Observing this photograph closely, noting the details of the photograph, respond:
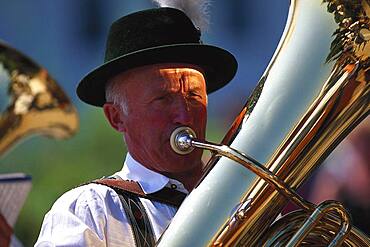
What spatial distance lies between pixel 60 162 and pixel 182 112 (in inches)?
103

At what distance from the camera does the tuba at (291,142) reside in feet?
7.55

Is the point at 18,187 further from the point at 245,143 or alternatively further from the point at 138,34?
the point at 245,143

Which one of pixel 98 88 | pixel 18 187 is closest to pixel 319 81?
pixel 98 88

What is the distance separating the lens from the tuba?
7.55ft

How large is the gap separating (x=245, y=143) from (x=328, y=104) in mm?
201

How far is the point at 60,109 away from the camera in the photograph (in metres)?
5.24

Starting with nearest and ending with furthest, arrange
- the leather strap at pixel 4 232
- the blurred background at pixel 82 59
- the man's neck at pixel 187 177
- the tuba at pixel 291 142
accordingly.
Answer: the tuba at pixel 291 142 → the man's neck at pixel 187 177 → the leather strap at pixel 4 232 → the blurred background at pixel 82 59

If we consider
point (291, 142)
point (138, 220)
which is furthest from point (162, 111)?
point (291, 142)

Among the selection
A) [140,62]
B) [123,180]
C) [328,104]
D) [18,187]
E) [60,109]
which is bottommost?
[18,187]

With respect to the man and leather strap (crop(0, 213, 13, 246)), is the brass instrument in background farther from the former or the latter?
the man

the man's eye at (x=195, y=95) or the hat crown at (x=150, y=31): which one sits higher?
the hat crown at (x=150, y=31)

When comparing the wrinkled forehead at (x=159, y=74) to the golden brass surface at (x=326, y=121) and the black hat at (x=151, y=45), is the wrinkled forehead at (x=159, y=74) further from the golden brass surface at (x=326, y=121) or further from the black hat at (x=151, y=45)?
the golden brass surface at (x=326, y=121)

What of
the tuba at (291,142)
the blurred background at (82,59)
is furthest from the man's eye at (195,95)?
the blurred background at (82,59)

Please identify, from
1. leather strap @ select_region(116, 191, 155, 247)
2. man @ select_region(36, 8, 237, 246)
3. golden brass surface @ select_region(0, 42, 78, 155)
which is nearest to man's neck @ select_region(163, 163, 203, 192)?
man @ select_region(36, 8, 237, 246)
